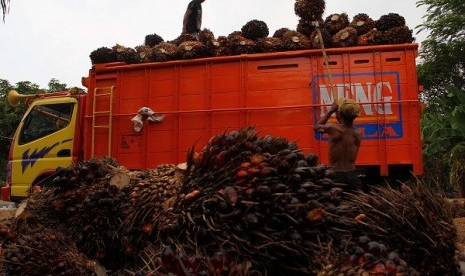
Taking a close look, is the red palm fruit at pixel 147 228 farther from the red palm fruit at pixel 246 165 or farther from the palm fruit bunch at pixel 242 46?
the palm fruit bunch at pixel 242 46

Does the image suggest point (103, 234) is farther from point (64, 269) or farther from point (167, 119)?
point (167, 119)

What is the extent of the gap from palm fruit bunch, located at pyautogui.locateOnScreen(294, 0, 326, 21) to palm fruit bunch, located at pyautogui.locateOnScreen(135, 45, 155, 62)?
2.54 meters

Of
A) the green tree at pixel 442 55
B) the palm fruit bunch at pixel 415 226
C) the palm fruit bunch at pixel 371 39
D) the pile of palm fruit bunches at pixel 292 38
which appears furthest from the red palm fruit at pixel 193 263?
the green tree at pixel 442 55

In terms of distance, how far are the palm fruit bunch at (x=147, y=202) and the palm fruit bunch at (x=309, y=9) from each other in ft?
16.5

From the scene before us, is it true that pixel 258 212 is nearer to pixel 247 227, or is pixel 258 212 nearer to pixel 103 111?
pixel 247 227

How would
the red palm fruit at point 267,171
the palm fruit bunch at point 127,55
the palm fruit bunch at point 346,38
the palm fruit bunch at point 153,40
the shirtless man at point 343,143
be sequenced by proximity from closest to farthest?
the red palm fruit at point 267,171 < the shirtless man at point 343,143 < the palm fruit bunch at point 346,38 < the palm fruit bunch at point 127,55 < the palm fruit bunch at point 153,40

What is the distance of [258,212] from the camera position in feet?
7.47

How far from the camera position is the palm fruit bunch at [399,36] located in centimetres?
652

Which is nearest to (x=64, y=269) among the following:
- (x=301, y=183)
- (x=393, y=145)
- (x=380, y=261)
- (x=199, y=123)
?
(x=301, y=183)

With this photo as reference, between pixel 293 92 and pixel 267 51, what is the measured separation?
0.82 meters

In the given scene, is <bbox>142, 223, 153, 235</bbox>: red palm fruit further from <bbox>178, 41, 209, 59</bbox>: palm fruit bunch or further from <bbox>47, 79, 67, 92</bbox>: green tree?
<bbox>47, 79, 67, 92</bbox>: green tree

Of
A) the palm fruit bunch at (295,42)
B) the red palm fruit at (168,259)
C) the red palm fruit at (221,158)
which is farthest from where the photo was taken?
the palm fruit bunch at (295,42)

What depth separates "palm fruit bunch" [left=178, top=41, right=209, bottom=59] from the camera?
707 centimetres

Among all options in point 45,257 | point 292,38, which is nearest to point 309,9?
point 292,38
